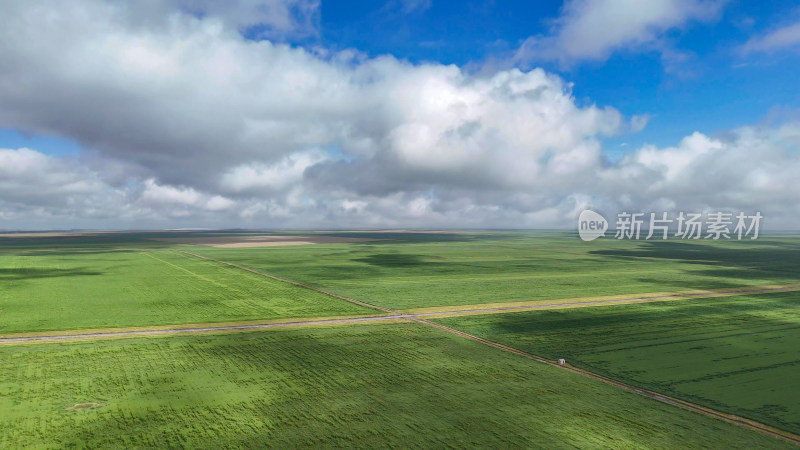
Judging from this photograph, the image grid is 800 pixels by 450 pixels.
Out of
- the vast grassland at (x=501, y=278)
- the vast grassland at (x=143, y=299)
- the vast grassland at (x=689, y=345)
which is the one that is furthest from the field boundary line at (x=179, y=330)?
the vast grassland at (x=689, y=345)

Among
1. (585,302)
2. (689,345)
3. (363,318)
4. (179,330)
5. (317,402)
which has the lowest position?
(179,330)

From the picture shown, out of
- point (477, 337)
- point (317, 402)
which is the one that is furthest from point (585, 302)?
point (317, 402)

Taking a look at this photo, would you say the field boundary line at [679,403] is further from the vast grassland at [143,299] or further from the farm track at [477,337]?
the vast grassland at [143,299]

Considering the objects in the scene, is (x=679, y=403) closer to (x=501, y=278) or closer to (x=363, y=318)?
(x=363, y=318)

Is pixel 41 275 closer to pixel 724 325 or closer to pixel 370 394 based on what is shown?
pixel 370 394

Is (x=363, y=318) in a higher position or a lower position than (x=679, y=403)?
lower

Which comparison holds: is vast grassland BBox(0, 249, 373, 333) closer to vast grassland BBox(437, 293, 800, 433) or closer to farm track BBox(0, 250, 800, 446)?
farm track BBox(0, 250, 800, 446)
